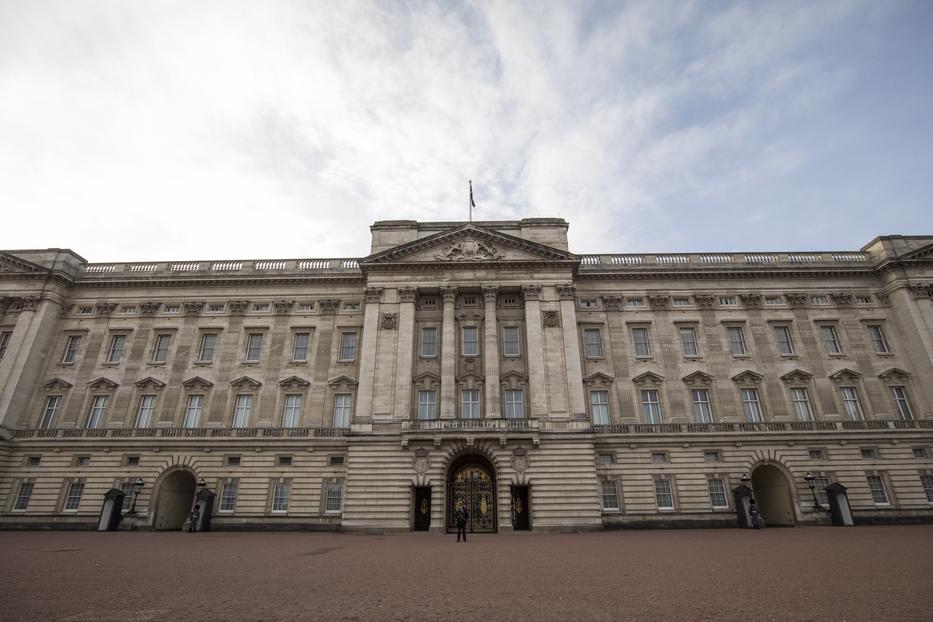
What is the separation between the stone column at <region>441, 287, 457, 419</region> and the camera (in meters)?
34.7

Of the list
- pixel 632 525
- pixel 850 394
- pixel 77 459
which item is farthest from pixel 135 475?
pixel 850 394

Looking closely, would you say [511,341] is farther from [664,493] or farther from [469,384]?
[664,493]

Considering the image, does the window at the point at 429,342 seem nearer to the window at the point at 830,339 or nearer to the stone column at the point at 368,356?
the stone column at the point at 368,356

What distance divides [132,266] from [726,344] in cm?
4982

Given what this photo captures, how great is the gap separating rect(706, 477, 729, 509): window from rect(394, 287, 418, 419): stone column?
21.6m

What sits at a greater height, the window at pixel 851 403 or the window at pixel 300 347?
the window at pixel 300 347

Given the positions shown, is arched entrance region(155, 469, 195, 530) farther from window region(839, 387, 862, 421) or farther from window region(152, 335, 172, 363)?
window region(839, 387, 862, 421)

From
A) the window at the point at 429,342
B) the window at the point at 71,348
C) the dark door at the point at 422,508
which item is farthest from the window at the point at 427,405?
the window at the point at 71,348

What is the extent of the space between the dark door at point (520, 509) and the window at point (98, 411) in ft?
103

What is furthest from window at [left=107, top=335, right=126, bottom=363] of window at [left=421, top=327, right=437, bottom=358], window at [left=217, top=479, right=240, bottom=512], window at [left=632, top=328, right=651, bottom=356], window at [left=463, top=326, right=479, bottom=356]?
window at [left=632, top=328, right=651, bottom=356]

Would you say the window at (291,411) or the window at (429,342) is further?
the window at (429,342)

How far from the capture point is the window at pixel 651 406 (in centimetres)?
3656

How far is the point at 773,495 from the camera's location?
117 ft

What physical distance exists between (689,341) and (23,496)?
50.5 metres
